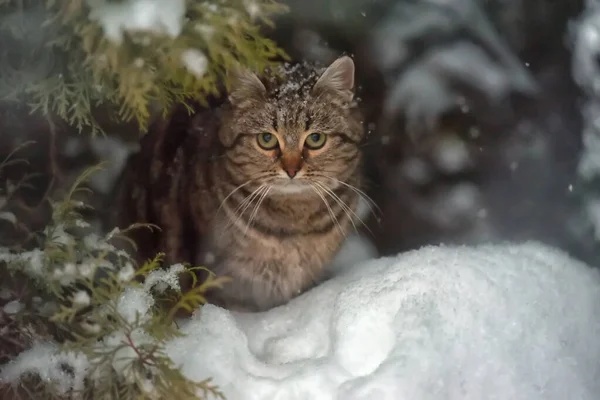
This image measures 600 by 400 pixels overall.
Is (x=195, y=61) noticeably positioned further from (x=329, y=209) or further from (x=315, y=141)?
(x=329, y=209)

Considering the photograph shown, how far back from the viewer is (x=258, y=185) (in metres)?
1.52

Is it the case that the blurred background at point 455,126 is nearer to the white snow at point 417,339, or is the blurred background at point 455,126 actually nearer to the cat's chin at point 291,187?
the white snow at point 417,339

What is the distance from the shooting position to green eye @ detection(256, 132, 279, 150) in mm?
1465

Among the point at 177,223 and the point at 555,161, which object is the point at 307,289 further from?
the point at 555,161

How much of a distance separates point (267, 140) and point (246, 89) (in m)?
0.14

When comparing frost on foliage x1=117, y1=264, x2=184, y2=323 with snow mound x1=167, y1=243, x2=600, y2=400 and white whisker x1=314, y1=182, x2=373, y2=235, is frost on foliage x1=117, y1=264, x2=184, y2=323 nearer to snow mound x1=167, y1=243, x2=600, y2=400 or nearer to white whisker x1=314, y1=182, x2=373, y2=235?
snow mound x1=167, y1=243, x2=600, y2=400

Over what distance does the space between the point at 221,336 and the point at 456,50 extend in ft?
3.14

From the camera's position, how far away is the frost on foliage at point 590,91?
1.27m

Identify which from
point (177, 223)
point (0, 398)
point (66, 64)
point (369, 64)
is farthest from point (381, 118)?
point (0, 398)

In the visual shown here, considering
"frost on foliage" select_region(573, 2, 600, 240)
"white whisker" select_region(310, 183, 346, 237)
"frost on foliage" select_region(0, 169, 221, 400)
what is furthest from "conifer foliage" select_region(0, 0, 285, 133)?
"frost on foliage" select_region(573, 2, 600, 240)

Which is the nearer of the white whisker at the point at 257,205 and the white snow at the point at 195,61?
the white snow at the point at 195,61

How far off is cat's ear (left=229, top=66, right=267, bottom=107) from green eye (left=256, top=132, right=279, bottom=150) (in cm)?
9

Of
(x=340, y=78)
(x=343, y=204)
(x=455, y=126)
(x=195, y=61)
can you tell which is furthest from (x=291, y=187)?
(x=195, y=61)

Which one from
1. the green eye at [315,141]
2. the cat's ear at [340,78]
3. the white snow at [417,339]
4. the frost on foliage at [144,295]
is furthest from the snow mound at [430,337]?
the cat's ear at [340,78]
